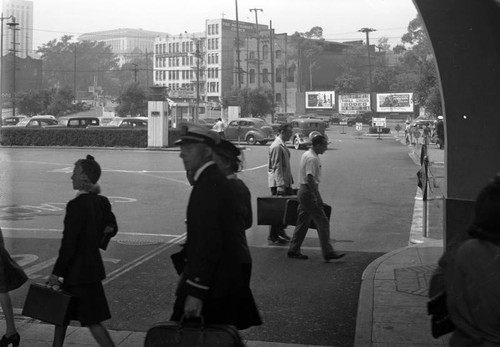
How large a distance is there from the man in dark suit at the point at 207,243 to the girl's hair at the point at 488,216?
130 cm

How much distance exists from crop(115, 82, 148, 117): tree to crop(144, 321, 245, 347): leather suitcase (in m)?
47.9

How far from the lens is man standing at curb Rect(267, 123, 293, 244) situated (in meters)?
10.5

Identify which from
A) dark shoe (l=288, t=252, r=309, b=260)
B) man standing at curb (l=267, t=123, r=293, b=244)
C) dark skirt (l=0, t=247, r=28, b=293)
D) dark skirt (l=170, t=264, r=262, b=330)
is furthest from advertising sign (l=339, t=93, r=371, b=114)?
dark skirt (l=170, t=264, r=262, b=330)

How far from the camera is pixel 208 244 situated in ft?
11.8

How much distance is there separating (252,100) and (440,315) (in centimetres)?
4223

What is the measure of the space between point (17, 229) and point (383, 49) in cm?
7537

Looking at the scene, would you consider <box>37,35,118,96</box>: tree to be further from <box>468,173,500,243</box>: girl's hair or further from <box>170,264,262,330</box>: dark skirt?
<box>468,173,500,243</box>: girl's hair

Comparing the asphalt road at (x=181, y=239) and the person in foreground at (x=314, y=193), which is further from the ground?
the person in foreground at (x=314, y=193)

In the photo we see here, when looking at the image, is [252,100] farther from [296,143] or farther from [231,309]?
[231,309]

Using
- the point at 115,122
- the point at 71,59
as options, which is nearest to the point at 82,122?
the point at 115,122

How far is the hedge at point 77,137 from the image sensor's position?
115 feet

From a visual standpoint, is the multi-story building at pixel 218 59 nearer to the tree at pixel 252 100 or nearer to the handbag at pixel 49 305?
the tree at pixel 252 100

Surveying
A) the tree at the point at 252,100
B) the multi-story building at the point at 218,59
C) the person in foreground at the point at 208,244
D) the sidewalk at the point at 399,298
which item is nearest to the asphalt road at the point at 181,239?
the sidewalk at the point at 399,298

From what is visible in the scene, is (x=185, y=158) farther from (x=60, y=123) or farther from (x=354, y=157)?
(x=60, y=123)
